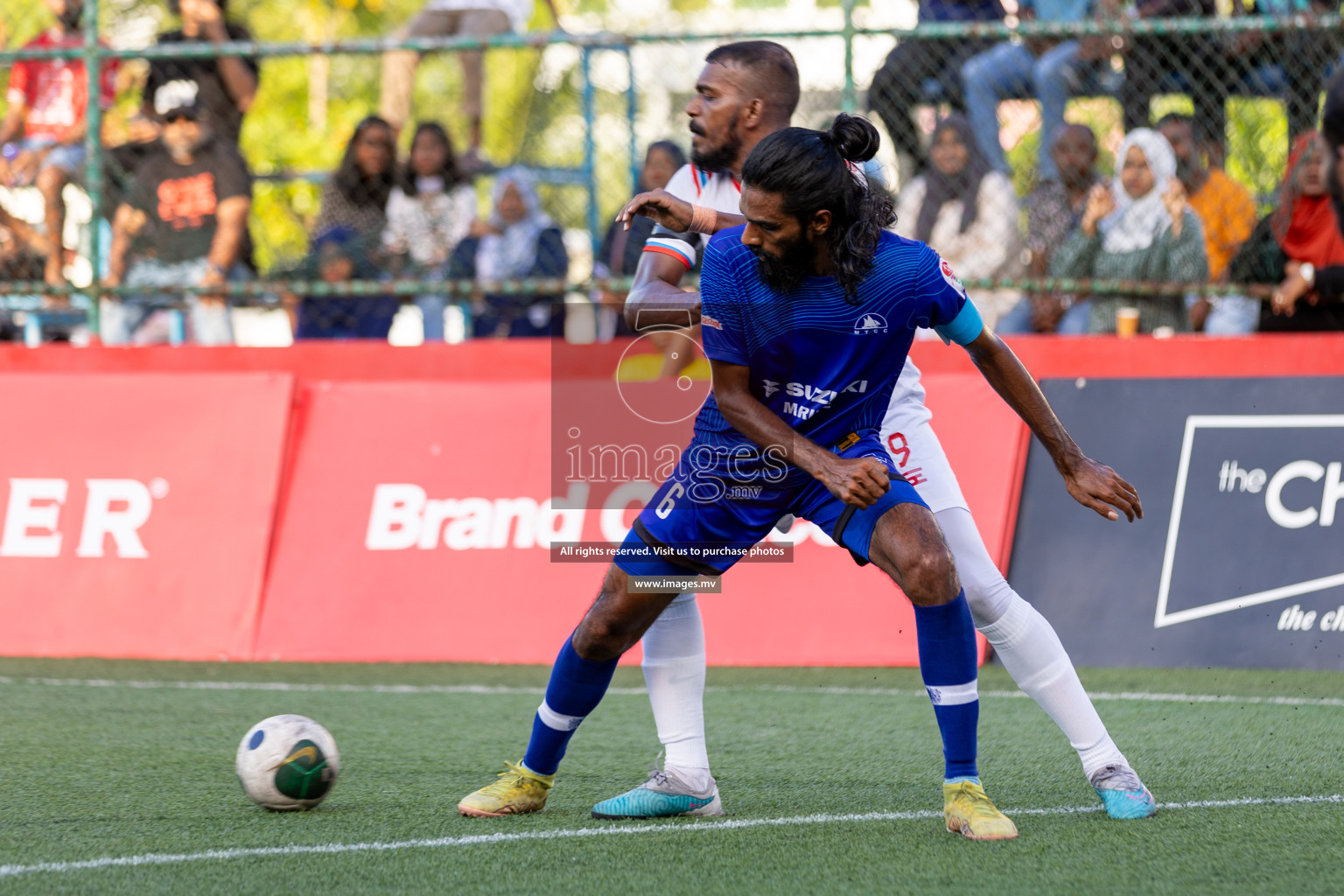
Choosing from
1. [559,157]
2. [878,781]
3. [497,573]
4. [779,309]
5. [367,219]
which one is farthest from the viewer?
[559,157]

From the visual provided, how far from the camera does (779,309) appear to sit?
4.11 metres

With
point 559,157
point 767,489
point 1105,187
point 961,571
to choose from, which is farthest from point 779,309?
point 559,157

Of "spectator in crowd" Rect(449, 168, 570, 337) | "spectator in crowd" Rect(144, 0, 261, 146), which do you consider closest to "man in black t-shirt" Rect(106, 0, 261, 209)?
"spectator in crowd" Rect(144, 0, 261, 146)

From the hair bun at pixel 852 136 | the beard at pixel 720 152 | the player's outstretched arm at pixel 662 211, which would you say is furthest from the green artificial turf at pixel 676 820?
the beard at pixel 720 152

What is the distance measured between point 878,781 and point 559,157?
681 centimetres

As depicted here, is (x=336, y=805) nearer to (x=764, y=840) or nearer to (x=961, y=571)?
(x=764, y=840)

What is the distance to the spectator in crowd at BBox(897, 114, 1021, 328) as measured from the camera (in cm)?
855

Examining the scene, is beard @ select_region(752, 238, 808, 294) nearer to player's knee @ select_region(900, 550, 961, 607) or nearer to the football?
player's knee @ select_region(900, 550, 961, 607)

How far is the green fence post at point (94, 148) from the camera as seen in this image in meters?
9.01

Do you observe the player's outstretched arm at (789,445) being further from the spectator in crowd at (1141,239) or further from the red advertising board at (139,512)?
the spectator in crowd at (1141,239)

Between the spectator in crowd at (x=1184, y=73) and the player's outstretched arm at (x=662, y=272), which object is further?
the spectator in crowd at (x=1184, y=73)

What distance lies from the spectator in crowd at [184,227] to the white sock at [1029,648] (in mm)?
6042

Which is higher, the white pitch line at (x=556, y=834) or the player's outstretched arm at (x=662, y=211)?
the player's outstretched arm at (x=662, y=211)

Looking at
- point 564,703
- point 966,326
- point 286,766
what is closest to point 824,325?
point 966,326
